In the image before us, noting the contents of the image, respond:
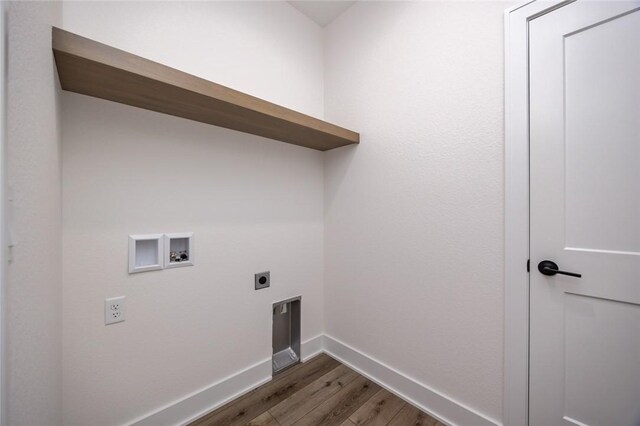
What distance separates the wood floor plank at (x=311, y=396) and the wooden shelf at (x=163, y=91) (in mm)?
1647

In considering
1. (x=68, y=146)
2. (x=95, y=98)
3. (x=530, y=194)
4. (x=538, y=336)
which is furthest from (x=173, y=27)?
(x=538, y=336)

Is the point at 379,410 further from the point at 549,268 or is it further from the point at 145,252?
the point at 145,252

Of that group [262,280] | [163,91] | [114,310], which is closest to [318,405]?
[262,280]

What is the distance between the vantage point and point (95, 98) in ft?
3.70

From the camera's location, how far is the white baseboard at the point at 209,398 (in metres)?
1.29

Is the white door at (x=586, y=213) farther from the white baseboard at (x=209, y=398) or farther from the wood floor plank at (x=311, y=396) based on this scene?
the white baseboard at (x=209, y=398)

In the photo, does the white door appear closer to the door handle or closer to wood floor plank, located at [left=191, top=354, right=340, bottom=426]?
the door handle

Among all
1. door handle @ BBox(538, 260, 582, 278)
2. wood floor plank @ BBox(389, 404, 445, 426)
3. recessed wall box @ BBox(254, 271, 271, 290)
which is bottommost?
wood floor plank @ BBox(389, 404, 445, 426)

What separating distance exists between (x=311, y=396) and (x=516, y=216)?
1.53 m

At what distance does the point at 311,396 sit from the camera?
5.10ft

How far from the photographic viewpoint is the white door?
3.13 ft

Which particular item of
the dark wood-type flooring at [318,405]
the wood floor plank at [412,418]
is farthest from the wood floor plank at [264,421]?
the wood floor plank at [412,418]

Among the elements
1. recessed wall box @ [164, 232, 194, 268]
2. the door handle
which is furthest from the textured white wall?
recessed wall box @ [164, 232, 194, 268]

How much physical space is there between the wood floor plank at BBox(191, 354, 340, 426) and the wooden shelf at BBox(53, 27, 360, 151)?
1.65m
